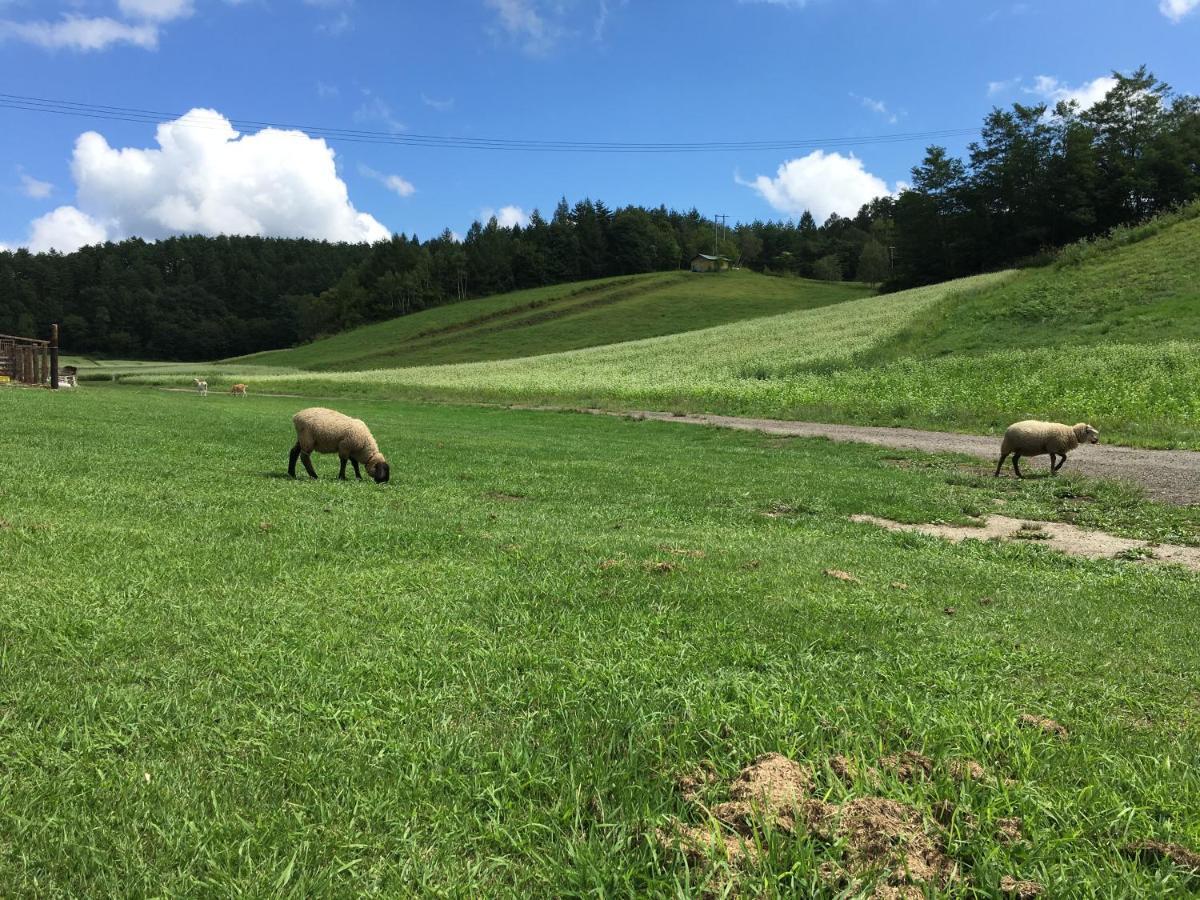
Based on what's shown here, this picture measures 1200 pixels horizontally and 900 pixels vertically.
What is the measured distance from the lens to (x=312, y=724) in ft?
11.4

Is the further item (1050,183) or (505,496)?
(1050,183)

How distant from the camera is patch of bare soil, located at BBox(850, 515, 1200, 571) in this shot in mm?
8984

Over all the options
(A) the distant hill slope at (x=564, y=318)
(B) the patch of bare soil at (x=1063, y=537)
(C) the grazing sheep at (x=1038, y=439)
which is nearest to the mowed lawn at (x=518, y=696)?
(B) the patch of bare soil at (x=1063, y=537)

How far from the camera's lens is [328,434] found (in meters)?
12.3

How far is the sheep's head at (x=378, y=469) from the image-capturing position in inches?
485

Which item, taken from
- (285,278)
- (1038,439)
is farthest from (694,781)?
(285,278)

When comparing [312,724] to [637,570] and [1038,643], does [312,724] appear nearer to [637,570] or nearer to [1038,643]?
[637,570]

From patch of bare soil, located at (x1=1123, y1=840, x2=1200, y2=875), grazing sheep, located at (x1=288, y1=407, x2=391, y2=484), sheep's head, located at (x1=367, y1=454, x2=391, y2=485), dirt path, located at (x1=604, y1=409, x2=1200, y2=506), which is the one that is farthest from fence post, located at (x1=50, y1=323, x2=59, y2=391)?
patch of bare soil, located at (x1=1123, y1=840, x2=1200, y2=875)

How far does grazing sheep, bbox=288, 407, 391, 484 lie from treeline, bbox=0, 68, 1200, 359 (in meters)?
92.1

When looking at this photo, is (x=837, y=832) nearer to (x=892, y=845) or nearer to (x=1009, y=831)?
(x=892, y=845)

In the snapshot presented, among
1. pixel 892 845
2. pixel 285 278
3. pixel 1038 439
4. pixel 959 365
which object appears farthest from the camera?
pixel 285 278

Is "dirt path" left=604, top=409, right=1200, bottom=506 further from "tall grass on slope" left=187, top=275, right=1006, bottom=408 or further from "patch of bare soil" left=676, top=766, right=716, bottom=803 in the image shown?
"patch of bare soil" left=676, top=766, right=716, bottom=803

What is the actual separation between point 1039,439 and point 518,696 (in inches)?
625

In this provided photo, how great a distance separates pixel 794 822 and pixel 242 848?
2130 millimetres
